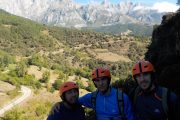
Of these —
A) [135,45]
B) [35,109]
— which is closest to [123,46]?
[135,45]

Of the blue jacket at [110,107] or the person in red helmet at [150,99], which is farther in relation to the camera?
the blue jacket at [110,107]

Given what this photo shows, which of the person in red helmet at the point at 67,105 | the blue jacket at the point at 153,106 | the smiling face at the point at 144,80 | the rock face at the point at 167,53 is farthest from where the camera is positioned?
the rock face at the point at 167,53

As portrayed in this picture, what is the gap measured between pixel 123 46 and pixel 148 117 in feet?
627

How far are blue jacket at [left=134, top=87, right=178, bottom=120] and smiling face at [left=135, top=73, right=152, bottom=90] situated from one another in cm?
17

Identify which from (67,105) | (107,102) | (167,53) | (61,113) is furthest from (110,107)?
(167,53)

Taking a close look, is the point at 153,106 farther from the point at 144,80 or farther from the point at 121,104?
the point at 121,104

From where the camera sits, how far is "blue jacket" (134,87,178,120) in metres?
7.73

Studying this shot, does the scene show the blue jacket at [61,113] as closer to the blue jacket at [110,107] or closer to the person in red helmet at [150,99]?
the blue jacket at [110,107]

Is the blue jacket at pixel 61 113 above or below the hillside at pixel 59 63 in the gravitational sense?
above

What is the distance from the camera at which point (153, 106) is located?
26.3ft

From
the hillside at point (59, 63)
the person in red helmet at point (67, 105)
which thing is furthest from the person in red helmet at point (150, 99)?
the hillside at point (59, 63)

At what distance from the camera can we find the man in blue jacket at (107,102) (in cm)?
855

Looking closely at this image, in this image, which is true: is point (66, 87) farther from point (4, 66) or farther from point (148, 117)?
point (4, 66)

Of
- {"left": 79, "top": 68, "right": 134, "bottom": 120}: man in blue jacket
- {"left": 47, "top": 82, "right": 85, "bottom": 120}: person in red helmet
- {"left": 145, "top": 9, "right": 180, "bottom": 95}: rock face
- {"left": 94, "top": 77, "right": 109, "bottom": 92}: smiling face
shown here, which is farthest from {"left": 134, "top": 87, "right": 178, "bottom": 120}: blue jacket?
{"left": 145, "top": 9, "right": 180, "bottom": 95}: rock face
